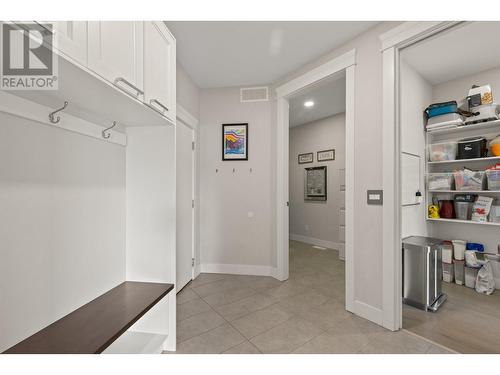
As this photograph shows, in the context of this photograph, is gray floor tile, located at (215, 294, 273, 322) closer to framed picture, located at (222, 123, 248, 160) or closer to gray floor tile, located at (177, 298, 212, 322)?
gray floor tile, located at (177, 298, 212, 322)

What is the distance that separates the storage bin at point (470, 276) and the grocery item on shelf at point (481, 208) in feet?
2.04

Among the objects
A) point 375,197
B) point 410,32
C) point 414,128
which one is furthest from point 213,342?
point 414,128

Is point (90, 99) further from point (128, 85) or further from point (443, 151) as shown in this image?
point (443, 151)

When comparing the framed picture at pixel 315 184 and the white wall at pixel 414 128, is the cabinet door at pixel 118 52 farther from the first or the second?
the framed picture at pixel 315 184

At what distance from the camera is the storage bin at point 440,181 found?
2980 mm

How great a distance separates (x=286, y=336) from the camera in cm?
183

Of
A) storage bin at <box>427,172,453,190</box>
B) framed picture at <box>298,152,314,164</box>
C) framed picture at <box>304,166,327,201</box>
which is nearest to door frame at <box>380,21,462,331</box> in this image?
storage bin at <box>427,172,453,190</box>

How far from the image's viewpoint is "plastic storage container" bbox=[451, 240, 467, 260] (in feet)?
9.54

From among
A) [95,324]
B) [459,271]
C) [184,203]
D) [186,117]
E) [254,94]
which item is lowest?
[459,271]

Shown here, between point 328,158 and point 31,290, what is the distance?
482 centimetres

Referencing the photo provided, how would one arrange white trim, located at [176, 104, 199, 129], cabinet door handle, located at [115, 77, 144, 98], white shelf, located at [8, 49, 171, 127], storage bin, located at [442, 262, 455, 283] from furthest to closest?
storage bin, located at [442, 262, 455, 283]
white trim, located at [176, 104, 199, 129]
cabinet door handle, located at [115, 77, 144, 98]
white shelf, located at [8, 49, 171, 127]

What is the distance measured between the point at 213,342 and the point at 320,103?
3.89 meters

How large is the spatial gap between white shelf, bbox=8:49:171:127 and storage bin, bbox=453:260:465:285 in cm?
383

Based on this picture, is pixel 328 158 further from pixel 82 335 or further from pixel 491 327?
pixel 82 335
